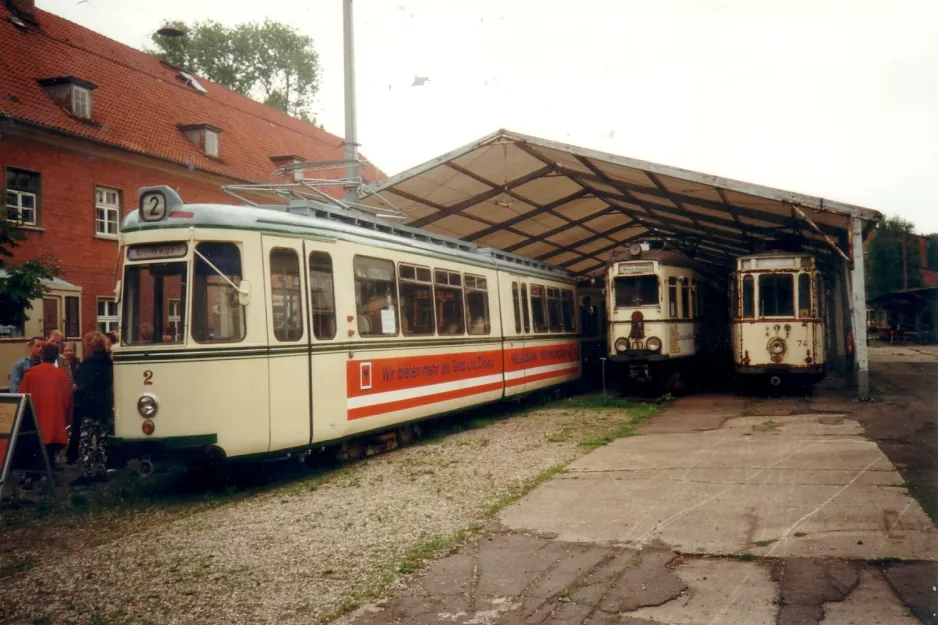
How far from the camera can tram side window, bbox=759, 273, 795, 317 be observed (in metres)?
16.1

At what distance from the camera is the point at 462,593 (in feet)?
17.1

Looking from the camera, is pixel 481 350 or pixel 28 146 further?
pixel 28 146

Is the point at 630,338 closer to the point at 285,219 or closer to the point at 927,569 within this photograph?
the point at 285,219

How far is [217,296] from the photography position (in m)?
8.45

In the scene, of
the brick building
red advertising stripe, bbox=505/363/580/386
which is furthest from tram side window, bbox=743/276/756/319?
the brick building

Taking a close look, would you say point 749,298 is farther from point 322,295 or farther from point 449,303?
point 322,295

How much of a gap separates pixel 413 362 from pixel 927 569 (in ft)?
23.9

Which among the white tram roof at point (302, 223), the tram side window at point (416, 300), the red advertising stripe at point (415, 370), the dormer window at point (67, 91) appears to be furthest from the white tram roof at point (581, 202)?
the dormer window at point (67, 91)

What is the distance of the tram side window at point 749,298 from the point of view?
16359mm

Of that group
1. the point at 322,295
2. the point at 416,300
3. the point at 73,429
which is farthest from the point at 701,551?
the point at 73,429

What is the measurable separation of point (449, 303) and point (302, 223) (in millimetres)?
3999

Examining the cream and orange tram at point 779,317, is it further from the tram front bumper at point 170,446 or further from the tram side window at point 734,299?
the tram front bumper at point 170,446

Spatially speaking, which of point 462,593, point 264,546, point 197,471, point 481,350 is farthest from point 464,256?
point 462,593

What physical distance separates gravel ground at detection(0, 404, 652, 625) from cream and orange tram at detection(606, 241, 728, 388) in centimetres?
740
